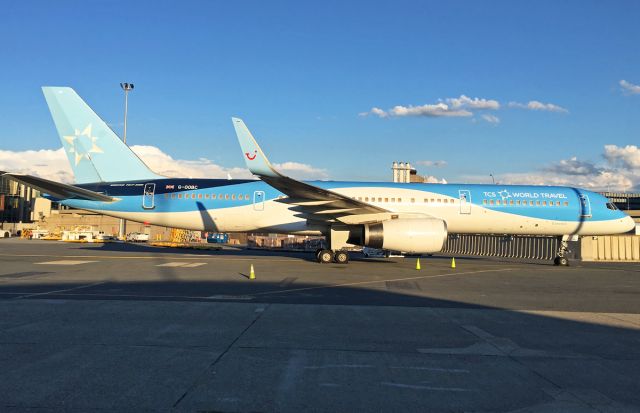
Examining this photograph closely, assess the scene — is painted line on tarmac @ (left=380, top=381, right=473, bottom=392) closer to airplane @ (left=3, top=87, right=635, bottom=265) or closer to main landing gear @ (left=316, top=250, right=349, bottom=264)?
airplane @ (left=3, top=87, right=635, bottom=265)

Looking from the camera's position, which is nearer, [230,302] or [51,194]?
[230,302]

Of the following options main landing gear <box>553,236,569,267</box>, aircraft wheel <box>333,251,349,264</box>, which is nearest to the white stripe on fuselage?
main landing gear <box>553,236,569,267</box>

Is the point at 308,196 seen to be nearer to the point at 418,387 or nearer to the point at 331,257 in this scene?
the point at 331,257

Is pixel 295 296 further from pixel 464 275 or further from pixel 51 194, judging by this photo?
pixel 51 194

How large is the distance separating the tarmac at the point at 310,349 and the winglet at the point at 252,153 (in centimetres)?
647

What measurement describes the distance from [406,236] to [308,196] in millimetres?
4133

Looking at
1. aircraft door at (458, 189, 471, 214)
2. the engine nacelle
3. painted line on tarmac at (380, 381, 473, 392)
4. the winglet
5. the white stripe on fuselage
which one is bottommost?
painted line on tarmac at (380, 381, 473, 392)

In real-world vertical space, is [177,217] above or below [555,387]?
above

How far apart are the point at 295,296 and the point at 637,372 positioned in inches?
270

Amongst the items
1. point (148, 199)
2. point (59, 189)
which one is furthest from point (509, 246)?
point (59, 189)

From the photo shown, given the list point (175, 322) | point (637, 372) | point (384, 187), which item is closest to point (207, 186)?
point (384, 187)

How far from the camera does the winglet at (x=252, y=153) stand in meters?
17.7

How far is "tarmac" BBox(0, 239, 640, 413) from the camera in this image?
4324mm

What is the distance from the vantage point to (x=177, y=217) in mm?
21953
